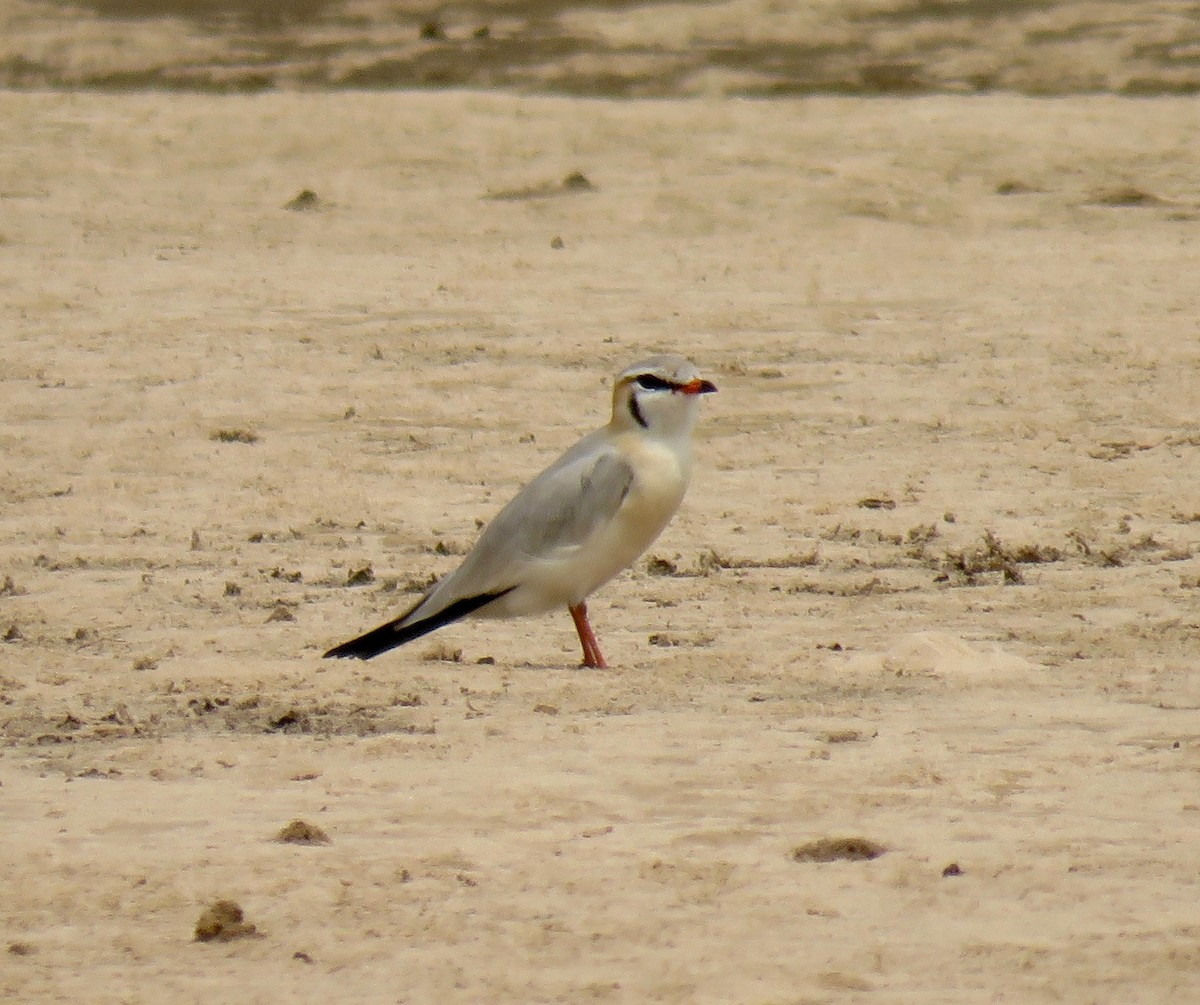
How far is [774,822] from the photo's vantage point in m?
5.36

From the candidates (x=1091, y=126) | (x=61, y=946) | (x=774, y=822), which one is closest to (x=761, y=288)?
(x=1091, y=126)

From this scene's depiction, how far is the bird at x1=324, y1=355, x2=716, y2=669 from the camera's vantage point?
6.89 meters

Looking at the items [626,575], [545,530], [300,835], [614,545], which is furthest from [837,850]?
[626,575]

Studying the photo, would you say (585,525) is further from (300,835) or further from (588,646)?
(300,835)

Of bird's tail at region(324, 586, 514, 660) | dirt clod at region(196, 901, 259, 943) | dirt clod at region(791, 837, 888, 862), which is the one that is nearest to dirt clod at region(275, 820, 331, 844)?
dirt clod at region(196, 901, 259, 943)

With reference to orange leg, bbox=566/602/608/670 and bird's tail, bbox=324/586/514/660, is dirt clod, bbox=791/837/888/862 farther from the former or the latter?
bird's tail, bbox=324/586/514/660

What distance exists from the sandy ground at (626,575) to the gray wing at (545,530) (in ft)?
0.80

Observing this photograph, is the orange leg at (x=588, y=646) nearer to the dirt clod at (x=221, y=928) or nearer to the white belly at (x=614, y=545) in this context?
the white belly at (x=614, y=545)

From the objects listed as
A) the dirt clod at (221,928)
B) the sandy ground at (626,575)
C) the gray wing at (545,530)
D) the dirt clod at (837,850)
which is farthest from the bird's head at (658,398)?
the dirt clod at (221,928)

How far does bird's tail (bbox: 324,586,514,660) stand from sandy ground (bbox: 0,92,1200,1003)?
7 centimetres

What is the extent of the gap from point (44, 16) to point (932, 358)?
1022 cm

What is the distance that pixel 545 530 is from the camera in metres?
7.00

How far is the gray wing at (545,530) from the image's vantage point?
6.93 m

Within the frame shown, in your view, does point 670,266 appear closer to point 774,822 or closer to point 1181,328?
point 1181,328
